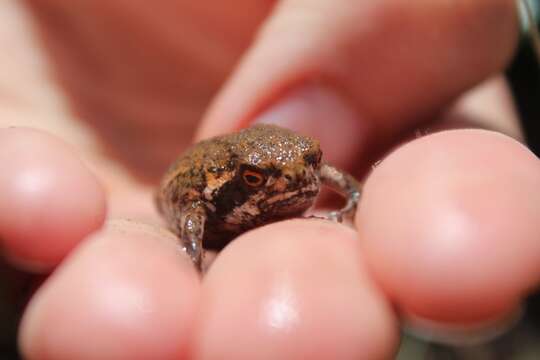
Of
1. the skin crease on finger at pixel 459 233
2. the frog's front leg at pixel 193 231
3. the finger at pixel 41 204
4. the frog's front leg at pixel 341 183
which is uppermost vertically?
the skin crease on finger at pixel 459 233

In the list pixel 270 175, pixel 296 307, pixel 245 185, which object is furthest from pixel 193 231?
pixel 296 307

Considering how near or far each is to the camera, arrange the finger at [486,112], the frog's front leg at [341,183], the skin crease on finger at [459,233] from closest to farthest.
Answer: the skin crease on finger at [459,233]
the frog's front leg at [341,183]
the finger at [486,112]

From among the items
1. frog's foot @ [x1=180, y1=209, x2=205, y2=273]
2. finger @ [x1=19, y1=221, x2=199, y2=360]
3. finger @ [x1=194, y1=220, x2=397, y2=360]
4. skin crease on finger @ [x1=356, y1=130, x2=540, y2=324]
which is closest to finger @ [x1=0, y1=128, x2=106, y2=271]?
finger @ [x1=19, y1=221, x2=199, y2=360]

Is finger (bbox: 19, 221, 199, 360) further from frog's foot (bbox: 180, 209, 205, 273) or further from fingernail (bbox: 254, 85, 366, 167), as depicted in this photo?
fingernail (bbox: 254, 85, 366, 167)

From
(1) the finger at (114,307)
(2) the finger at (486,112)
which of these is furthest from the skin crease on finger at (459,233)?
(2) the finger at (486,112)

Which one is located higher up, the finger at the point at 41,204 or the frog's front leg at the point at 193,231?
the finger at the point at 41,204

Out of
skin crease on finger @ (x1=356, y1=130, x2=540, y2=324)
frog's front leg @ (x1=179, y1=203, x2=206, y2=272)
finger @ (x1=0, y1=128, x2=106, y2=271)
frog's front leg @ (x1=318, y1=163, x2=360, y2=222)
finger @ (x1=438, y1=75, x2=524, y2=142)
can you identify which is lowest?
frog's front leg @ (x1=179, y1=203, x2=206, y2=272)

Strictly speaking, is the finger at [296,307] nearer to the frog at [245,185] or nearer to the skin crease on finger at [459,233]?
the skin crease on finger at [459,233]

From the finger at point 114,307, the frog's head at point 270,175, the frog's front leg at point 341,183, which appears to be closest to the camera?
the finger at point 114,307

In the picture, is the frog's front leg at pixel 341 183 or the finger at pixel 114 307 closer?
the finger at pixel 114 307
